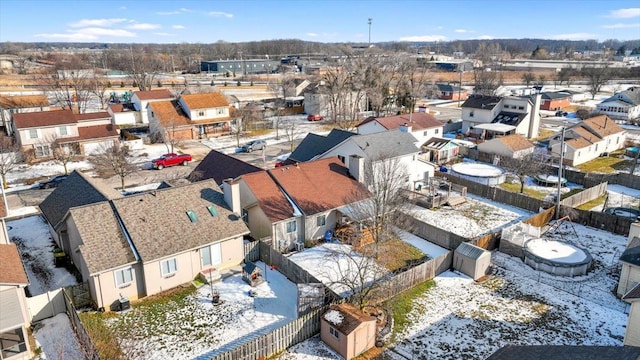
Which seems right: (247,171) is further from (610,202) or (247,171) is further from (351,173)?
(610,202)

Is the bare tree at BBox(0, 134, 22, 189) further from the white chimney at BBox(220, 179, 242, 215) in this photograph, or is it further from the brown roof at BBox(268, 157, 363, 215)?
the brown roof at BBox(268, 157, 363, 215)

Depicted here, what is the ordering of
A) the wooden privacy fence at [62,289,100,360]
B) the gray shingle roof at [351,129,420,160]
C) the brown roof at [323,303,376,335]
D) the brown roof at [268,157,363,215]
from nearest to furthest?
1. the wooden privacy fence at [62,289,100,360]
2. the brown roof at [323,303,376,335]
3. the brown roof at [268,157,363,215]
4. the gray shingle roof at [351,129,420,160]

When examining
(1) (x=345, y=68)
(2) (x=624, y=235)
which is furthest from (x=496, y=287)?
(1) (x=345, y=68)

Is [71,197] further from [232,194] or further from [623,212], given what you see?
[623,212]

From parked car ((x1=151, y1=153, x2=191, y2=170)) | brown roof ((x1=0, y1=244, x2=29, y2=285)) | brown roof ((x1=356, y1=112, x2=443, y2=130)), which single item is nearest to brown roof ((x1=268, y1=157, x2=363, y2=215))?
brown roof ((x1=0, y1=244, x2=29, y2=285))

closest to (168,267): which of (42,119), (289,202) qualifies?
(289,202)
